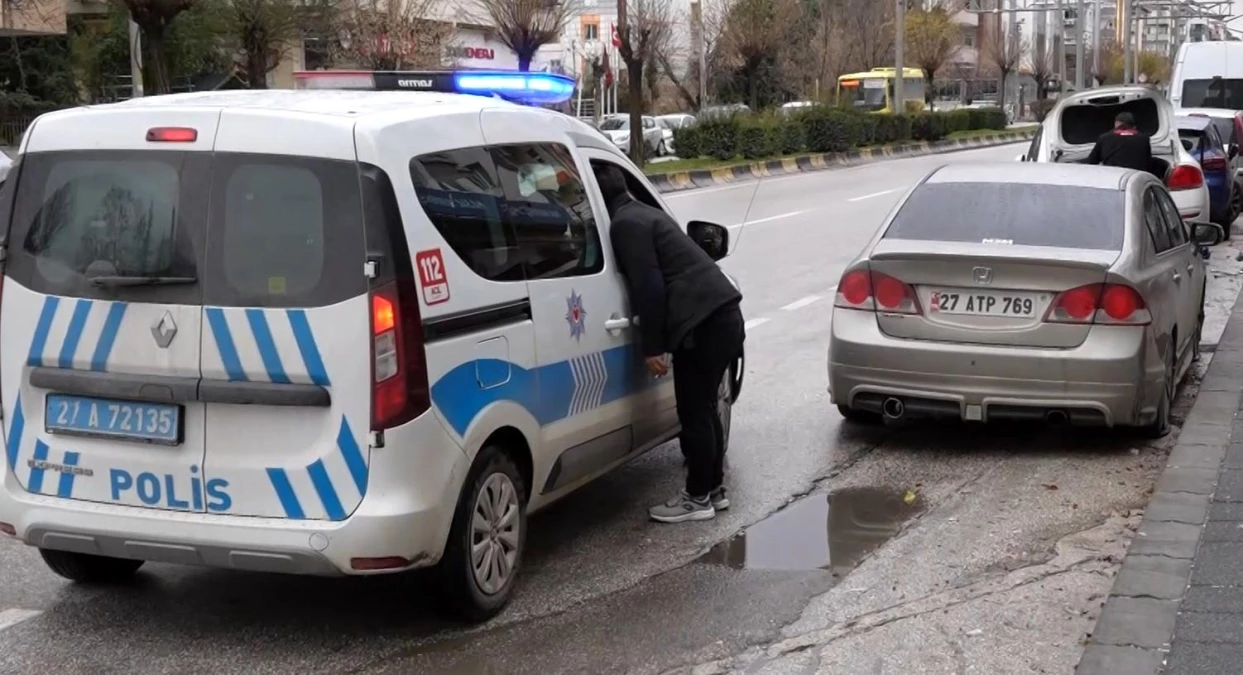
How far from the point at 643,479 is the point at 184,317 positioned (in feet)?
10.00

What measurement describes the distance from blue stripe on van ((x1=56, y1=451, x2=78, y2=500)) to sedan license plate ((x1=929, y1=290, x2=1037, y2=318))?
4.33 m

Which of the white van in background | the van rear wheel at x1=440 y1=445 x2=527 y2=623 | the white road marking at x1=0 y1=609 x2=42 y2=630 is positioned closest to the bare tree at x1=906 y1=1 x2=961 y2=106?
the white van in background

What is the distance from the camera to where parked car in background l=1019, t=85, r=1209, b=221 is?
1554 centimetres

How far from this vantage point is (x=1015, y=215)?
7.84m

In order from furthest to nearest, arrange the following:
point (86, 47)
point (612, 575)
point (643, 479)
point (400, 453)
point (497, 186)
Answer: point (86, 47) < point (643, 479) < point (612, 575) < point (497, 186) < point (400, 453)

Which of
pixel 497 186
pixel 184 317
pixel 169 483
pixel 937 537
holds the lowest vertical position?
pixel 937 537

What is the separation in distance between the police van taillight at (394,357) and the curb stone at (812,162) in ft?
53.7

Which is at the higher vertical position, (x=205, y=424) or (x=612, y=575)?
(x=205, y=424)

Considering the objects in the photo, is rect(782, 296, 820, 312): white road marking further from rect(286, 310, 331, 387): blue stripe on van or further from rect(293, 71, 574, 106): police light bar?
rect(286, 310, 331, 387): blue stripe on van

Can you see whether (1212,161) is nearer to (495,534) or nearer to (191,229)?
(495,534)

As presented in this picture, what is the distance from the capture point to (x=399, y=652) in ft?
16.1

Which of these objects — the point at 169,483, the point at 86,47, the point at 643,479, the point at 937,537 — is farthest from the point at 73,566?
the point at 86,47

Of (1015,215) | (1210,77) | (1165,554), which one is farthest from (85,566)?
(1210,77)

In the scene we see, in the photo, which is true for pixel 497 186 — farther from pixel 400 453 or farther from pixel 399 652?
pixel 399 652
